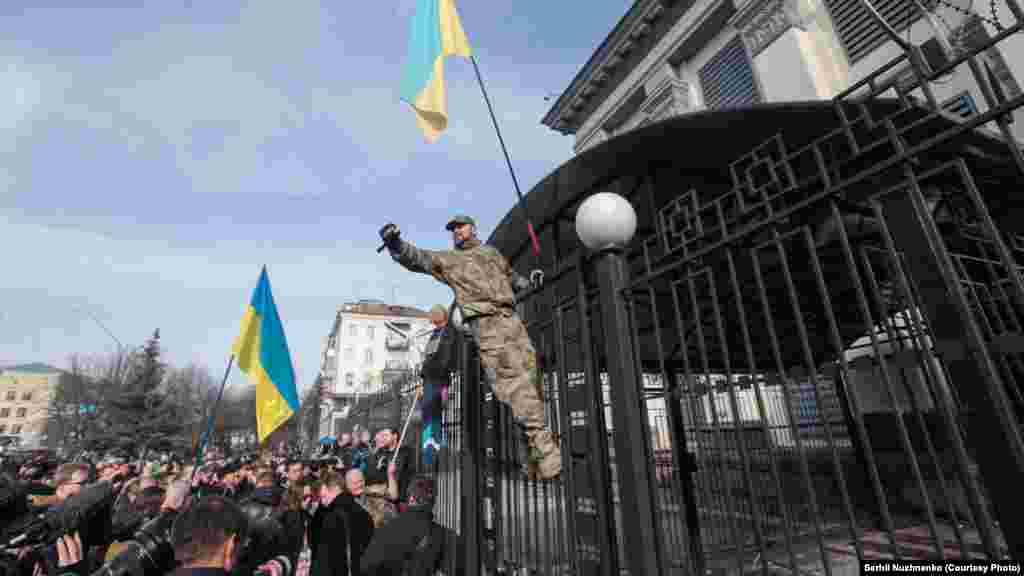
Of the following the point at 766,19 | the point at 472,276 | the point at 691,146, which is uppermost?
the point at 766,19

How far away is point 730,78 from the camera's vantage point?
43.2 ft

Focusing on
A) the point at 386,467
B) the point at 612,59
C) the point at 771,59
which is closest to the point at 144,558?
the point at 386,467

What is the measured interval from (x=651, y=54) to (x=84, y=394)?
53.0m

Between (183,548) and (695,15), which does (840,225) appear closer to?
(183,548)

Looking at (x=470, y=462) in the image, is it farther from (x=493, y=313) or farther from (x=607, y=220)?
(x=607, y=220)

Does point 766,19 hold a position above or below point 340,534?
above

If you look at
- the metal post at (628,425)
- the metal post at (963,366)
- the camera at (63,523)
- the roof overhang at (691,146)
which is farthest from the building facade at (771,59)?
the camera at (63,523)

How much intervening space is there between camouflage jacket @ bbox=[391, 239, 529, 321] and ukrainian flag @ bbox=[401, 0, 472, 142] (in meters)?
1.14

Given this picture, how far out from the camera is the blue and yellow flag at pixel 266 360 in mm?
7457

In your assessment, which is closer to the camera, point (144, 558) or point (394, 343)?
point (144, 558)

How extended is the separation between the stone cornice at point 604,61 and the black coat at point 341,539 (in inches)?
634

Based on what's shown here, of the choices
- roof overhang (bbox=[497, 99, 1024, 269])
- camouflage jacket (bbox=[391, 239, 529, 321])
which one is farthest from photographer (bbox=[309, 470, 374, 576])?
roof overhang (bbox=[497, 99, 1024, 269])

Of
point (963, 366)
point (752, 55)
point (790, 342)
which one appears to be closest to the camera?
point (963, 366)

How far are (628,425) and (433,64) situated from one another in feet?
11.6
